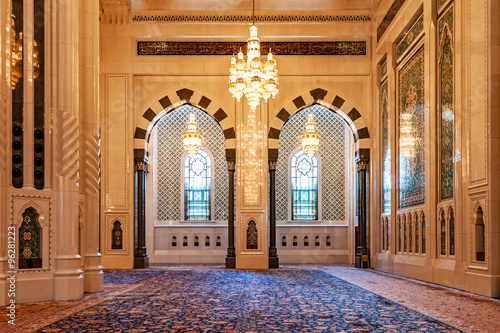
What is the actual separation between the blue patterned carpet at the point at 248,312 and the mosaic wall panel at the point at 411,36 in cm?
414

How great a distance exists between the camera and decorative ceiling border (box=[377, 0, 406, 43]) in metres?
10.1

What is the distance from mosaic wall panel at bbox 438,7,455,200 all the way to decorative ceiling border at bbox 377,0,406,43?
2107 millimetres

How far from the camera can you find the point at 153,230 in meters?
15.5

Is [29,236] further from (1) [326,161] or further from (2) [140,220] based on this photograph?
(1) [326,161]

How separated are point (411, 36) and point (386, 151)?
222cm

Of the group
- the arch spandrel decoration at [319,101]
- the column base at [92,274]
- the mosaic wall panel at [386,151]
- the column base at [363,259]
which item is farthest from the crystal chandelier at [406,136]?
the column base at [92,274]

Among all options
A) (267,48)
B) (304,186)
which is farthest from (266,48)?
(304,186)

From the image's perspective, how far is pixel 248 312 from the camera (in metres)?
4.84

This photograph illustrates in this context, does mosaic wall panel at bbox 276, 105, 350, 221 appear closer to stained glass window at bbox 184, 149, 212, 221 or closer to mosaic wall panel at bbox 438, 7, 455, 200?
stained glass window at bbox 184, 149, 212, 221

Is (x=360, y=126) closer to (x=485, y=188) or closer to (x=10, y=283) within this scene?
(x=485, y=188)

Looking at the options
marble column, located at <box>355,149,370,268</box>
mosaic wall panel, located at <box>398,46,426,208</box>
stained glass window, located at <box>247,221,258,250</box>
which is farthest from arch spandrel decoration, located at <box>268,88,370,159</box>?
mosaic wall panel, located at <box>398,46,426,208</box>

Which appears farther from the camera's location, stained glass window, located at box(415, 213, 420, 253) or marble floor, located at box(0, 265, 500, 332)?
stained glass window, located at box(415, 213, 420, 253)

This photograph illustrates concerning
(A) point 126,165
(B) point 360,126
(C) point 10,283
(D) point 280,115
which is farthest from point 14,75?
(B) point 360,126

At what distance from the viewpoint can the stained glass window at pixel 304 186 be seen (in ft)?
51.8
